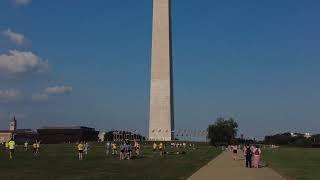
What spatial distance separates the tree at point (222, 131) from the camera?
149m

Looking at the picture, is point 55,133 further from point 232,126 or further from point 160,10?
point 160,10

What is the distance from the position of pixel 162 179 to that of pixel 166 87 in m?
78.9

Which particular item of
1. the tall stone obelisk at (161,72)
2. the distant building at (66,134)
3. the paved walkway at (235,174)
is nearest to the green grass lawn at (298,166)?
the paved walkway at (235,174)

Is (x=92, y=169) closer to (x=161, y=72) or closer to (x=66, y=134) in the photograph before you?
(x=161, y=72)

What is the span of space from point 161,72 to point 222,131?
49275 mm

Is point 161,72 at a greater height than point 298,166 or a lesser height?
greater

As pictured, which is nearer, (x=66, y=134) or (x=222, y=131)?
(x=222, y=131)

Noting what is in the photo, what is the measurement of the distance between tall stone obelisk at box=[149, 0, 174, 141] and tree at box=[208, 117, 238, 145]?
1587 inches

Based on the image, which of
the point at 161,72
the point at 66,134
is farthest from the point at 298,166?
the point at 66,134

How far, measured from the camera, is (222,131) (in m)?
150

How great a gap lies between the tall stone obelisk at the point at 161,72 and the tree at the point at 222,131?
132 ft

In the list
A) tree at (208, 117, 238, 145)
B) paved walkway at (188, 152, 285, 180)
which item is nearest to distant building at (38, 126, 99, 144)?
tree at (208, 117, 238, 145)

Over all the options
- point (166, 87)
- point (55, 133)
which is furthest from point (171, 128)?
point (55, 133)

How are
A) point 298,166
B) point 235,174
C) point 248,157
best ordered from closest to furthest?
point 235,174, point 248,157, point 298,166
